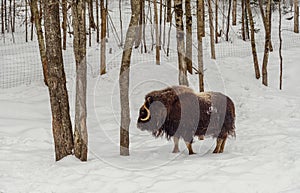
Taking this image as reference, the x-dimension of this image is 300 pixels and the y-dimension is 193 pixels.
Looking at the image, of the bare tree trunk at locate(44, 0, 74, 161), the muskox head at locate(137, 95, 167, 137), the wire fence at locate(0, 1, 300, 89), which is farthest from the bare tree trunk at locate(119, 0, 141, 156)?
the wire fence at locate(0, 1, 300, 89)

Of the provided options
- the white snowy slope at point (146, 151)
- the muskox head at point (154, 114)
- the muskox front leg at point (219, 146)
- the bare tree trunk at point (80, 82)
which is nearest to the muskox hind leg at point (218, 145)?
the muskox front leg at point (219, 146)

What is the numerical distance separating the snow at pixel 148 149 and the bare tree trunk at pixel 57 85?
33cm

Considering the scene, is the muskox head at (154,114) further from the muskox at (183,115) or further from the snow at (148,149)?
the snow at (148,149)

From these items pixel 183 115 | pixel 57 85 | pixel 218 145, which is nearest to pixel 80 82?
pixel 57 85

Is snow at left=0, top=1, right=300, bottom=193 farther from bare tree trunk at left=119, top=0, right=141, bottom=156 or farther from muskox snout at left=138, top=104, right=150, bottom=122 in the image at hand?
muskox snout at left=138, top=104, right=150, bottom=122

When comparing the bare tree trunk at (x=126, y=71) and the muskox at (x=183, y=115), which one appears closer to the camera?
the muskox at (x=183, y=115)

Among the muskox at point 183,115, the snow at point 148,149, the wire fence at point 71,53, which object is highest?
the wire fence at point 71,53

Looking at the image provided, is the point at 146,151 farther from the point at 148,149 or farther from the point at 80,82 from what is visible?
the point at 80,82

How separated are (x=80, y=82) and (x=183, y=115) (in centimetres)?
181

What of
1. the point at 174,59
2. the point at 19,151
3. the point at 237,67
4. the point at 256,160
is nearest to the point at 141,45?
the point at 174,59

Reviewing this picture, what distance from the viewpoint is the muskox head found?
7.16 meters

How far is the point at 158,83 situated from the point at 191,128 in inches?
258

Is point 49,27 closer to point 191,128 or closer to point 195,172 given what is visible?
point 191,128

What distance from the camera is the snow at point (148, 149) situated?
5.89 metres
